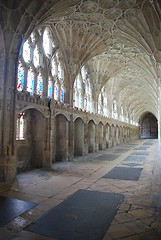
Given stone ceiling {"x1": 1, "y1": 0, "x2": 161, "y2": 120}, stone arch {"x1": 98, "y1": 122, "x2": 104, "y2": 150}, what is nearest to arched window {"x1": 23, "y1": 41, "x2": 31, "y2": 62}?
stone ceiling {"x1": 1, "y1": 0, "x2": 161, "y2": 120}

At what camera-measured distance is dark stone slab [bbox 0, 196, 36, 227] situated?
3.67m

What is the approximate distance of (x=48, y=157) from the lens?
9305 mm

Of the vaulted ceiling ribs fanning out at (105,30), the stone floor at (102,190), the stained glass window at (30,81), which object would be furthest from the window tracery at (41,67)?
the stone floor at (102,190)

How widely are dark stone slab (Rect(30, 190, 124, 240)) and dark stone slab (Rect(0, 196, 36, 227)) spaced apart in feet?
1.97

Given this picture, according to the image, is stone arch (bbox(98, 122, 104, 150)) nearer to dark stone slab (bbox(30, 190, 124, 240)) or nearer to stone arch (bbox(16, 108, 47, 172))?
stone arch (bbox(16, 108, 47, 172))

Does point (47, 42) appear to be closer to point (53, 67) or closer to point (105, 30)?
point (53, 67)

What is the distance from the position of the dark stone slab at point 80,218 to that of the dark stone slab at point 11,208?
0.60 meters

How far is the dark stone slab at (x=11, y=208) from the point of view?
3670mm

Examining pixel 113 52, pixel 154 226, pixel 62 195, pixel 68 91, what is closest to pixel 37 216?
pixel 62 195

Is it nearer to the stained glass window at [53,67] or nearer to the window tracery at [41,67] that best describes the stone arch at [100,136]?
the window tracery at [41,67]

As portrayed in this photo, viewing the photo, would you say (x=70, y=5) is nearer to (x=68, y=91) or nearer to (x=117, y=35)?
(x=117, y=35)

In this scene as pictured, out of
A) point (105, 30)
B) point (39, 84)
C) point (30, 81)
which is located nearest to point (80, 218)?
point (30, 81)

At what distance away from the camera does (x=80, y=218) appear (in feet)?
12.0

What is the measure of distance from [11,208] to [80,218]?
1.68 m
